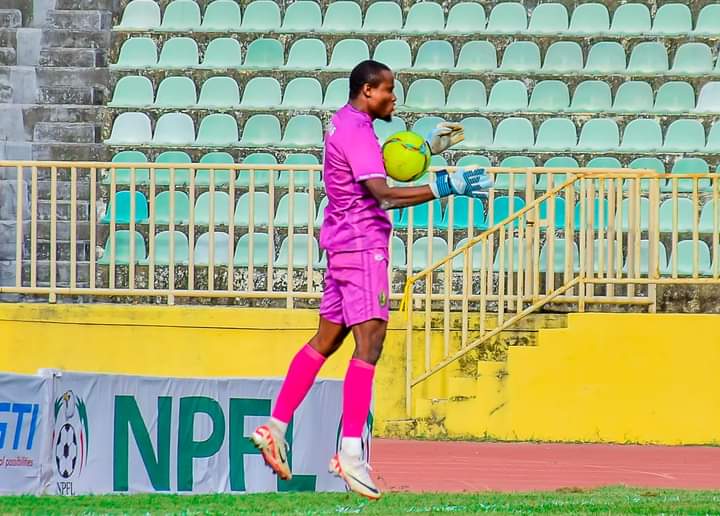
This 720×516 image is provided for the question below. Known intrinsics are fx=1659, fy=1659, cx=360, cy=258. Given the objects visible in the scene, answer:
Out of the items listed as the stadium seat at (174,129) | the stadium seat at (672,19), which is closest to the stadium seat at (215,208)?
the stadium seat at (174,129)

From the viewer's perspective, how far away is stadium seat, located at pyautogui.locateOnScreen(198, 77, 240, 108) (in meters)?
15.9

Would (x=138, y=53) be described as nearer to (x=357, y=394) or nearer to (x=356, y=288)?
(x=356, y=288)

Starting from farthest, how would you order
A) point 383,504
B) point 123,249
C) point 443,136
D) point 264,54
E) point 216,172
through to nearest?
1. point 264,54
2. point 216,172
3. point 123,249
4. point 383,504
5. point 443,136

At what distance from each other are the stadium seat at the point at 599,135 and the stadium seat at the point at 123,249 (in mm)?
4130

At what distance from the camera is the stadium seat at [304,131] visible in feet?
50.3

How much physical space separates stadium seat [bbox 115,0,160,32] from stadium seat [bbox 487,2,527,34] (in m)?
3.41

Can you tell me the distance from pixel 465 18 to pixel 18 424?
9.60 metres

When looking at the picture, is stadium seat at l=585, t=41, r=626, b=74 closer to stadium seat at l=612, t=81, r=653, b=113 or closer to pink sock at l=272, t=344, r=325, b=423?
stadium seat at l=612, t=81, r=653, b=113

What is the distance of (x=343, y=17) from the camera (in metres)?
16.7

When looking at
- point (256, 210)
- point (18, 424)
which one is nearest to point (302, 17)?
point (256, 210)

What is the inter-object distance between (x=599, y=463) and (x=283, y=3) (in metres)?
7.65

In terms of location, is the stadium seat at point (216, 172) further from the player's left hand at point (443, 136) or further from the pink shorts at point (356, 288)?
the pink shorts at point (356, 288)

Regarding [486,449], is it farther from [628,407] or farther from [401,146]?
[401,146]

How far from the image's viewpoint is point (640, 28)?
16.5 meters
